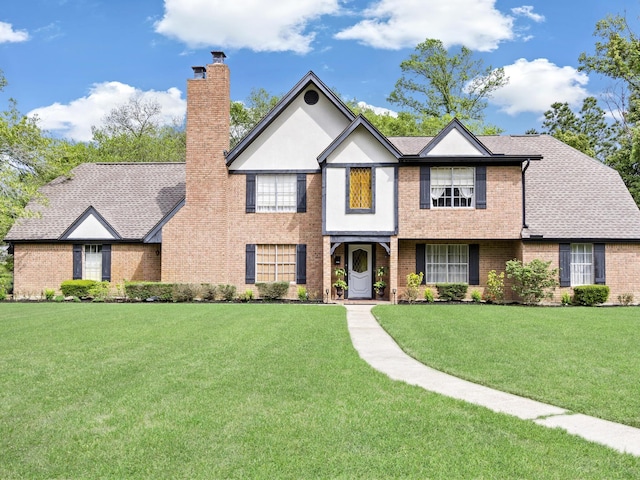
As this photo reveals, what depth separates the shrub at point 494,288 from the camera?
21266 millimetres

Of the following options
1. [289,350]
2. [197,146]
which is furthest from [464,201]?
[289,350]

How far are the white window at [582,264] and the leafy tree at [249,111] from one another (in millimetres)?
29685

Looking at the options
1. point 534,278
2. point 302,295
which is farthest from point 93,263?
point 534,278

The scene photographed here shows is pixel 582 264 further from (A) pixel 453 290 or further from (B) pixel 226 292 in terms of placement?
(B) pixel 226 292

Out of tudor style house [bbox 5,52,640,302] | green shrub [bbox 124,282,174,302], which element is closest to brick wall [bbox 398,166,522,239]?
tudor style house [bbox 5,52,640,302]

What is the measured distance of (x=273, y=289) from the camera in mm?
21578

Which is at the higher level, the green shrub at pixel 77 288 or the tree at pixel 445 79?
the tree at pixel 445 79

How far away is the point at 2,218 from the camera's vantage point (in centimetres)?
1944

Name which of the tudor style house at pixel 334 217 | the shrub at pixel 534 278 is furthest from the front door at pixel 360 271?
the shrub at pixel 534 278

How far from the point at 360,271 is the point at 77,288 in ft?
36.2

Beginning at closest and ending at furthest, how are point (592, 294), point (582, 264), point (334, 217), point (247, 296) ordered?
1. point (592, 294)
2. point (334, 217)
3. point (247, 296)
4. point (582, 264)

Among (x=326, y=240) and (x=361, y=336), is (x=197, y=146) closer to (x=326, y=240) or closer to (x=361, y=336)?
(x=326, y=240)

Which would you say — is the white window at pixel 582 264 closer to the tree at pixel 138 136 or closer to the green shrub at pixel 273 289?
the green shrub at pixel 273 289

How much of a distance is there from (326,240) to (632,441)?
638 inches
